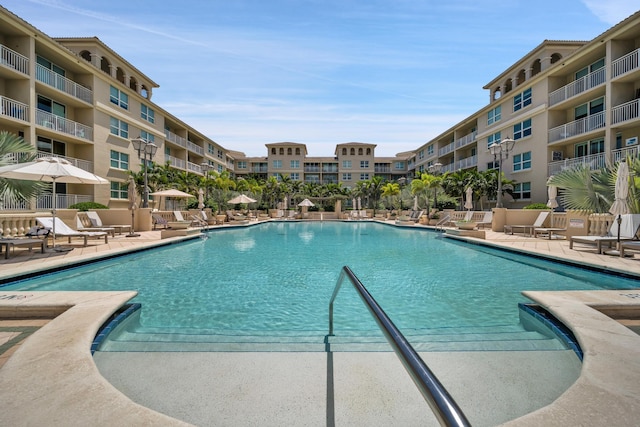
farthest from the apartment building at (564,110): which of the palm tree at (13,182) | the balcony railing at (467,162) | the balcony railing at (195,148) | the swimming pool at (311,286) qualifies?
the balcony railing at (195,148)

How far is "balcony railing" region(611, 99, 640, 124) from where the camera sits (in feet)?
53.7

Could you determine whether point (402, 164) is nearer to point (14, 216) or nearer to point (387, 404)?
point (14, 216)

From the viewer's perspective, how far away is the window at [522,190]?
2408 centimetres

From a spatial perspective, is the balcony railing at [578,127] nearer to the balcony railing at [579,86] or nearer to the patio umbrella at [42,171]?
the balcony railing at [579,86]

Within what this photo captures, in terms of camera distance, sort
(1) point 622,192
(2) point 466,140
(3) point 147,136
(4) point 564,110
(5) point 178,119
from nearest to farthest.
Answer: (1) point 622,192
(4) point 564,110
(3) point 147,136
(5) point 178,119
(2) point 466,140

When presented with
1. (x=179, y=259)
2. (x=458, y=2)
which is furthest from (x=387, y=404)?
(x=458, y=2)

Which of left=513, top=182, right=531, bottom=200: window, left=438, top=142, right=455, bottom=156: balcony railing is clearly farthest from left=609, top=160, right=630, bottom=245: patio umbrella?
left=438, top=142, right=455, bottom=156: balcony railing

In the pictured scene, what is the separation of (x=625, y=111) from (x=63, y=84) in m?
31.0

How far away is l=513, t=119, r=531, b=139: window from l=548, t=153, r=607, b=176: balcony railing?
141 inches

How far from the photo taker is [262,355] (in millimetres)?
3074

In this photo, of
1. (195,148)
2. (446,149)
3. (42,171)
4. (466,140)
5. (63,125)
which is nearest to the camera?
(42,171)

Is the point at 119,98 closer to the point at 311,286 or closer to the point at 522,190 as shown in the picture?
the point at 311,286

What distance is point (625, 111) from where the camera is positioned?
670 inches

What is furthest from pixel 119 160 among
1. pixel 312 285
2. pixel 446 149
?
pixel 446 149
